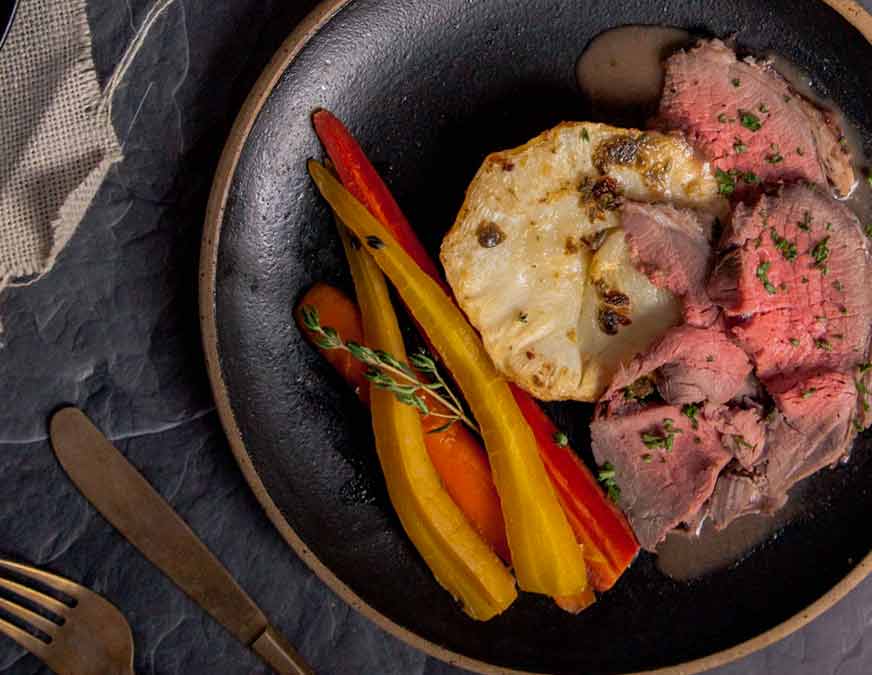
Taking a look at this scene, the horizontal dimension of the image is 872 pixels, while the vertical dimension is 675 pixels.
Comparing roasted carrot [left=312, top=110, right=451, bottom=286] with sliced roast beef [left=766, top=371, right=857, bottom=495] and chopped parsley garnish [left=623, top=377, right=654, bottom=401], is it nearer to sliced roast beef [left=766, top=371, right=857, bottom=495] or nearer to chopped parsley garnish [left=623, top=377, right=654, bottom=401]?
chopped parsley garnish [left=623, top=377, right=654, bottom=401]

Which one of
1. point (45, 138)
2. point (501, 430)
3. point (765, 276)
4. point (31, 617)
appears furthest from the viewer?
point (45, 138)

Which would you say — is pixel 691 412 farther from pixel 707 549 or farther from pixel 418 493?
pixel 418 493

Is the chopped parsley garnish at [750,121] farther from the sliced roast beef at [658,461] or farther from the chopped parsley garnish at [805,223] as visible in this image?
A: the sliced roast beef at [658,461]

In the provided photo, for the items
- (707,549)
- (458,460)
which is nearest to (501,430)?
(458,460)

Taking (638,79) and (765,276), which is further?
(638,79)

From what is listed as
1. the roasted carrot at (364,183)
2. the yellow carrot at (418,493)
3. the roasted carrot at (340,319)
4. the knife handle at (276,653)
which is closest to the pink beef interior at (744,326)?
the yellow carrot at (418,493)

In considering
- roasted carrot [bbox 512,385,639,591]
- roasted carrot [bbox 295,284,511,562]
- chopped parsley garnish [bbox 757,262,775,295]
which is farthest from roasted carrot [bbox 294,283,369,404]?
chopped parsley garnish [bbox 757,262,775,295]
